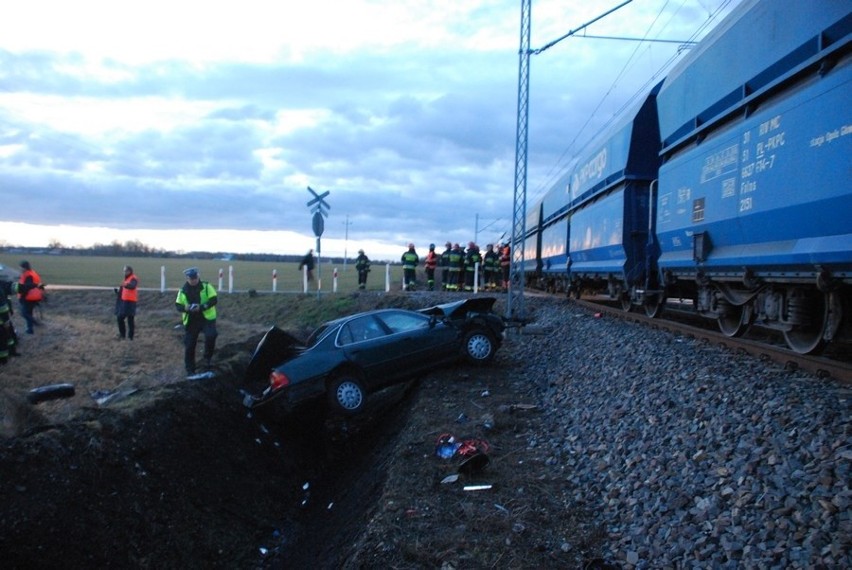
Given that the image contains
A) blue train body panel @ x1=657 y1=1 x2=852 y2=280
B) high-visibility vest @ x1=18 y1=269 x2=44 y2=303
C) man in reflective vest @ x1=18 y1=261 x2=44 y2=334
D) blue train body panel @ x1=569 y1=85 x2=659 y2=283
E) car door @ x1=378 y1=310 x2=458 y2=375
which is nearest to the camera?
blue train body panel @ x1=657 y1=1 x2=852 y2=280

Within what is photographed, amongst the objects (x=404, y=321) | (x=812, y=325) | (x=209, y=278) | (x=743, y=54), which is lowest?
(x=209, y=278)

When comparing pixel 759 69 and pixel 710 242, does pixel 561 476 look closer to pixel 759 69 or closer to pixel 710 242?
pixel 710 242

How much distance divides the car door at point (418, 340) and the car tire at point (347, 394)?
2.61ft

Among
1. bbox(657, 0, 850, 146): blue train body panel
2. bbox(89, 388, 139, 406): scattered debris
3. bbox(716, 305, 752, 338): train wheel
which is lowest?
bbox(89, 388, 139, 406): scattered debris

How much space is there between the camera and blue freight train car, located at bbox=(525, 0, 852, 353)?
6.50 metres

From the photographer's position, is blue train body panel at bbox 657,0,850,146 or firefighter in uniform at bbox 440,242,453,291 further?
firefighter in uniform at bbox 440,242,453,291

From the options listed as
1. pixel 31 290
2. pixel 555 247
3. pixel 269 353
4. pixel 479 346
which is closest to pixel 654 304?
pixel 479 346

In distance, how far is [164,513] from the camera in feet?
24.1

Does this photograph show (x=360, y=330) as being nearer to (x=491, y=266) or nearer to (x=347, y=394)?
(x=347, y=394)

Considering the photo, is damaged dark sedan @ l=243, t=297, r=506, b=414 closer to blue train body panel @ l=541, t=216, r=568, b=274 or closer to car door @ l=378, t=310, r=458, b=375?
car door @ l=378, t=310, r=458, b=375

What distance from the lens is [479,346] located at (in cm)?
1147

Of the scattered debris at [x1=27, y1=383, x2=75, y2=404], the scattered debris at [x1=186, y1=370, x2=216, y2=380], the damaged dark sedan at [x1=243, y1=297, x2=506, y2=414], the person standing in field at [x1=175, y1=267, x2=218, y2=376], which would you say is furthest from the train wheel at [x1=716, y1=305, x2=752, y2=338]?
the scattered debris at [x1=27, y1=383, x2=75, y2=404]

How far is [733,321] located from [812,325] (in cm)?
231

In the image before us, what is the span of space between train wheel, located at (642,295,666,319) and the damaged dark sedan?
3287mm
